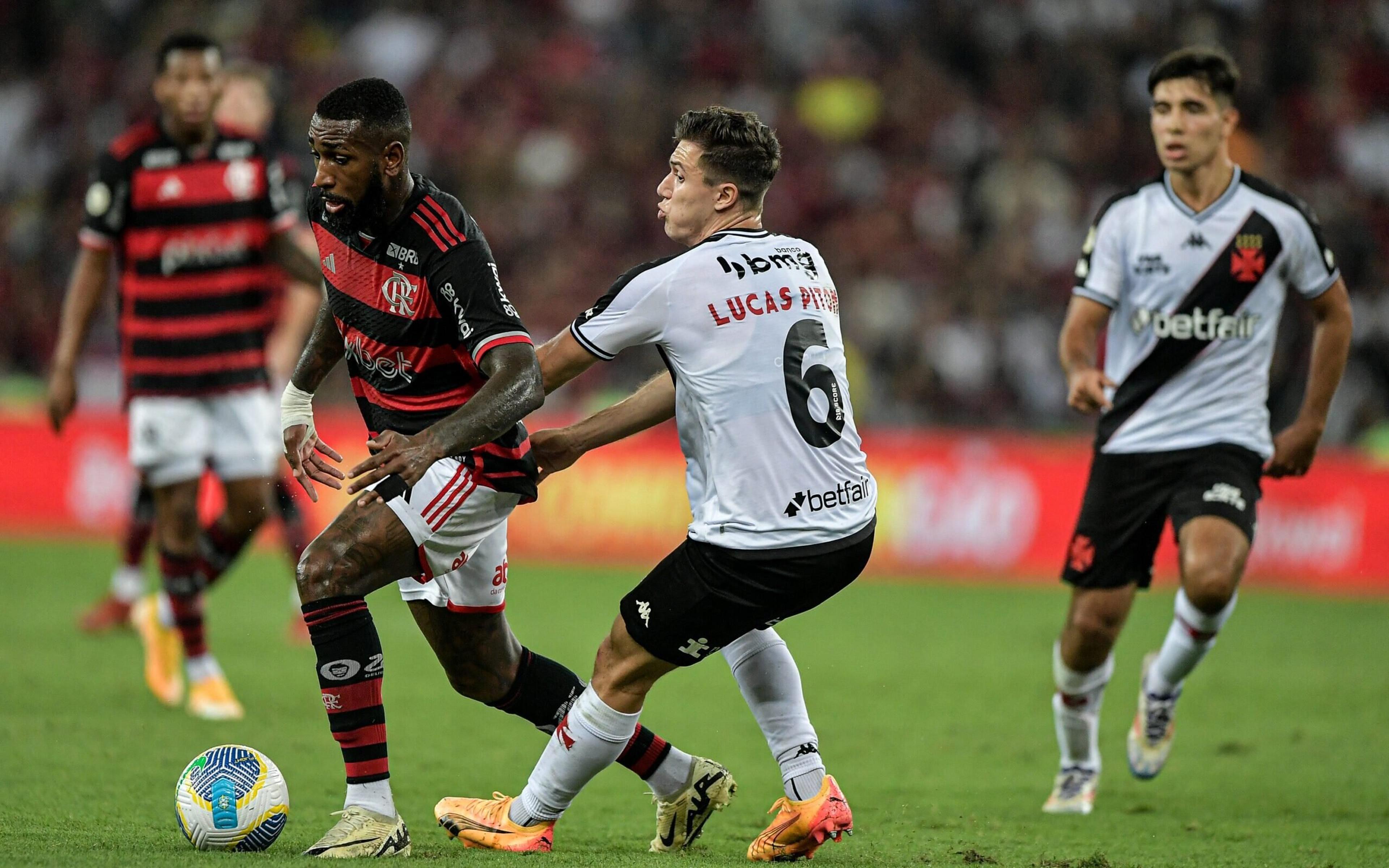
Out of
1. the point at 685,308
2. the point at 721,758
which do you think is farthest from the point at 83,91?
the point at 685,308

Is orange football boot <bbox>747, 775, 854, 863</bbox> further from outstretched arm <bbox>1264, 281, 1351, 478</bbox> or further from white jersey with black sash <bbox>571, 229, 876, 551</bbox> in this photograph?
outstretched arm <bbox>1264, 281, 1351, 478</bbox>

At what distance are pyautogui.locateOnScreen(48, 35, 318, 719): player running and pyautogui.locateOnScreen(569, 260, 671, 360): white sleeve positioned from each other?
3.40 metres

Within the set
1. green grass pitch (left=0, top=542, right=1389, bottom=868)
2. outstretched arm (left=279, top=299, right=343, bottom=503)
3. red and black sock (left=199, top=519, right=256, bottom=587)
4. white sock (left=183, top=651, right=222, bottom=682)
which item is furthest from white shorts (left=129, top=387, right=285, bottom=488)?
outstretched arm (left=279, top=299, right=343, bottom=503)

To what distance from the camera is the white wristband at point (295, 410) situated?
16.5 feet

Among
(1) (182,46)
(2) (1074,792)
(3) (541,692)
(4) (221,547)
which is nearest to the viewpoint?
(3) (541,692)

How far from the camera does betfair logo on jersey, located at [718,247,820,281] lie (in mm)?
4621

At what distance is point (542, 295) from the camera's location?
16.9 m

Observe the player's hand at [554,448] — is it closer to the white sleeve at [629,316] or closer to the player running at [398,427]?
the player running at [398,427]

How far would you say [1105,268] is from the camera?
6.34 m

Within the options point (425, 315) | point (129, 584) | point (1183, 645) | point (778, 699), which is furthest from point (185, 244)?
point (1183, 645)

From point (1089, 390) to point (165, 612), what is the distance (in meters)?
4.72

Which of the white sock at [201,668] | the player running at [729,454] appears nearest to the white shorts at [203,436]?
the white sock at [201,668]

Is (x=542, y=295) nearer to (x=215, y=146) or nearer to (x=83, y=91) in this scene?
(x=83, y=91)

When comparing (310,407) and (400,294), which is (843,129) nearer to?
(310,407)
